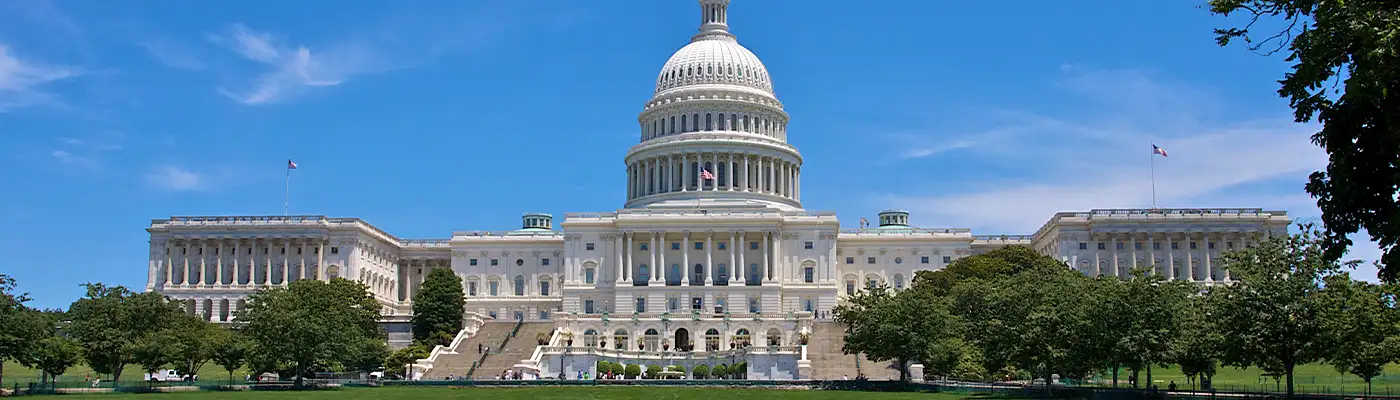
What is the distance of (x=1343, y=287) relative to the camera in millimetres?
47688

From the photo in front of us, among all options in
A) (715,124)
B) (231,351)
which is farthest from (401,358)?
(715,124)

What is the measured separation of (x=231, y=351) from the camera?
76812mm

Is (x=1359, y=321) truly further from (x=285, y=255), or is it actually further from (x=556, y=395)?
(x=285, y=255)

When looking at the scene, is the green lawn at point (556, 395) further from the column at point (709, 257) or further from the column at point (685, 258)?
the column at point (685, 258)

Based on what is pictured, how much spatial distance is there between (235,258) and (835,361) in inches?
2693

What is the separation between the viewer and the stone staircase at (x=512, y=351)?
91.6 metres

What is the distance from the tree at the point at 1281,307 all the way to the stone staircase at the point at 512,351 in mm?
51409

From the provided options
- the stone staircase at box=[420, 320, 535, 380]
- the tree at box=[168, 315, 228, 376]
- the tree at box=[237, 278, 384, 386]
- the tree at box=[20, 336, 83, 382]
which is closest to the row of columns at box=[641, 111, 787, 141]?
the stone staircase at box=[420, 320, 535, 380]

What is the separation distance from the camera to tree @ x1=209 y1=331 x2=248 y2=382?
76.4m

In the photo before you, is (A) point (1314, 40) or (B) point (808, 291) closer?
(A) point (1314, 40)

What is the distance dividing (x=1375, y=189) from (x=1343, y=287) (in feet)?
73.1

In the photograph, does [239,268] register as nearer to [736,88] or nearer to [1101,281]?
[736,88]

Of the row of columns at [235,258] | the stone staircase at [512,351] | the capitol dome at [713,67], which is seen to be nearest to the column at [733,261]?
the stone staircase at [512,351]

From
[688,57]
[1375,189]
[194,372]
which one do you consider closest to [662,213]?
[688,57]
